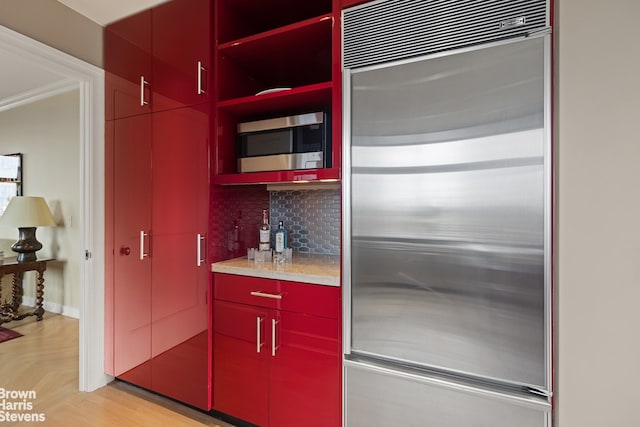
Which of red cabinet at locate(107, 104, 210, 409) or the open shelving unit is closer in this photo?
the open shelving unit

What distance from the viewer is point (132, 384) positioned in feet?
6.90

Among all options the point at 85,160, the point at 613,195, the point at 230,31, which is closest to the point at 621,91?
the point at 613,195

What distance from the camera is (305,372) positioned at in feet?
→ 4.82

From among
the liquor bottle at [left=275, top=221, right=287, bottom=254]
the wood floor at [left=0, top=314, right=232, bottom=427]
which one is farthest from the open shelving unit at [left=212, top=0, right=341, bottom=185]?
the wood floor at [left=0, top=314, right=232, bottom=427]

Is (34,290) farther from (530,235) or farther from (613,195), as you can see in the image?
(613,195)

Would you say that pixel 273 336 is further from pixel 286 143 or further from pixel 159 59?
pixel 159 59

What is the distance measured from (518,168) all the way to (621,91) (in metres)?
0.38

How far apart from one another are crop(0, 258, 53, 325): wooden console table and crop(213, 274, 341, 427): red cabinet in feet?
9.39

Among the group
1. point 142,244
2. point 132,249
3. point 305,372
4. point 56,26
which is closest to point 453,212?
point 305,372

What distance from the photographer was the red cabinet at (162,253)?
1.72 meters

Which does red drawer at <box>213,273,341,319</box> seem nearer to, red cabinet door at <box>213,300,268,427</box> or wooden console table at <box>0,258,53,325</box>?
red cabinet door at <box>213,300,268,427</box>

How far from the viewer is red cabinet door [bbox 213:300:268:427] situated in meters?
1.57

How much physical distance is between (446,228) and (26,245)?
4.17 m

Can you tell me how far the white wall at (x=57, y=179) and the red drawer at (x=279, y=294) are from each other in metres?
2.71
